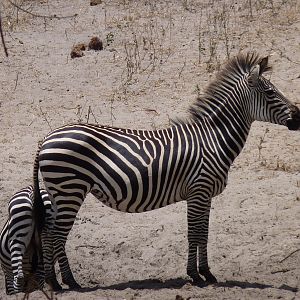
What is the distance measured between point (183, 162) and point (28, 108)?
5.15 metres

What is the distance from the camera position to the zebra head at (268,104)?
8047 mm

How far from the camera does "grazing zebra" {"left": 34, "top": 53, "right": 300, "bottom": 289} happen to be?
7.53 metres

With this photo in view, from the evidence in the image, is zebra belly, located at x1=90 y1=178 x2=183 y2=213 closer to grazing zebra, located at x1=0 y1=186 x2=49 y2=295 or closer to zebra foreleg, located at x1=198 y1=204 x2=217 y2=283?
zebra foreleg, located at x1=198 y1=204 x2=217 y2=283

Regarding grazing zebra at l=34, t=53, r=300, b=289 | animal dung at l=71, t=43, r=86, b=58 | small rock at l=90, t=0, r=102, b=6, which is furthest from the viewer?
small rock at l=90, t=0, r=102, b=6

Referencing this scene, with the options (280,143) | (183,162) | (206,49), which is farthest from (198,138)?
(206,49)

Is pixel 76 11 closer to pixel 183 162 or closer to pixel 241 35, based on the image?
pixel 241 35

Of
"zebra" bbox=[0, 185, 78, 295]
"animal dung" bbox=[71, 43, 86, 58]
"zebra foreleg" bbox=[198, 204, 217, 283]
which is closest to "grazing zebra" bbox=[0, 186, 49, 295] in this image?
"zebra" bbox=[0, 185, 78, 295]

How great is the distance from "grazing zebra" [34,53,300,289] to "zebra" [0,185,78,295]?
21cm

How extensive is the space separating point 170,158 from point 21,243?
5.12 ft

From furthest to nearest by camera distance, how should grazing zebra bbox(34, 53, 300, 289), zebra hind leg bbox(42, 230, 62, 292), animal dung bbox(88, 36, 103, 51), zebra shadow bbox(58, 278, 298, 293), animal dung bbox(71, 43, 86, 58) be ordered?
animal dung bbox(88, 36, 103, 51), animal dung bbox(71, 43, 86, 58), zebra hind leg bbox(42, 230, 62, 292), zebra shadow bbox(58, 278, 298, 293), grazing zebra bbox(34, 53, 300, 289)

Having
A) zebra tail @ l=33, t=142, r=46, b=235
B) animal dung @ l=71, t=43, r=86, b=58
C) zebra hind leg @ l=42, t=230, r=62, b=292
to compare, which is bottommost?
zebra hind leg @ l=42, t=230, r=62, b=292

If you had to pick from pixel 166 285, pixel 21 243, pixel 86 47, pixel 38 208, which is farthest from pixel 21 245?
pixel 86 47

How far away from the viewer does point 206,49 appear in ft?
45.2

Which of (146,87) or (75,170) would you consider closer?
(75,170)
